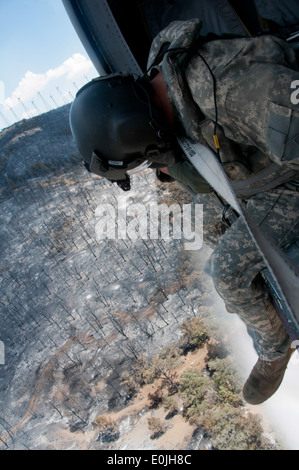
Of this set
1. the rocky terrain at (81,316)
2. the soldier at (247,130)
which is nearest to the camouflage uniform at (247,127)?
the soldier at (247,130)

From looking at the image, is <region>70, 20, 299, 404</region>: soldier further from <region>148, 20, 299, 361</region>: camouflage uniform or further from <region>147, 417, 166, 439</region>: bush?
<region>147, 417, 166, 439</region>: bush

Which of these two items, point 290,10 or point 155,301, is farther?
point 155,301

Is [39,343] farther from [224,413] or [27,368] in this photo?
[224,413]

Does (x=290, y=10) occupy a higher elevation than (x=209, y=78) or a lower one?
lower

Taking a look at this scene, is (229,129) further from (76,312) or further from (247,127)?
(76,312)

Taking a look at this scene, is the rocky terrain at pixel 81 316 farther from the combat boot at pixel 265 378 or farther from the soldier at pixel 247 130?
the soldier at pixel 247 130

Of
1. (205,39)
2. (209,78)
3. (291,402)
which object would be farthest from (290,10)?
(291,402)
